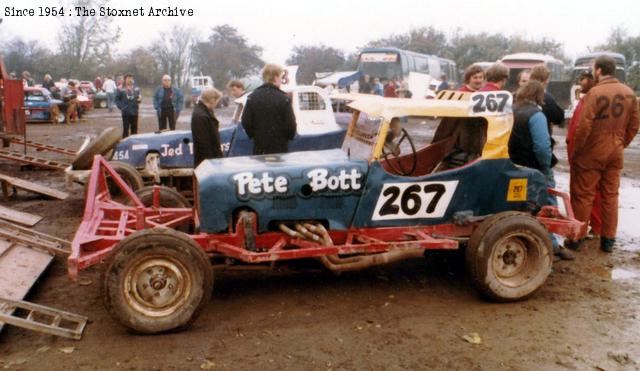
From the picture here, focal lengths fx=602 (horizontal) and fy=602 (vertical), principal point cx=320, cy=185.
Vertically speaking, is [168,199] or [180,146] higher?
[180,146]

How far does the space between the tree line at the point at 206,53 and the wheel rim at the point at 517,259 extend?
4739 centimetres

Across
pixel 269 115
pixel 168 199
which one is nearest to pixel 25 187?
pixel 168 199

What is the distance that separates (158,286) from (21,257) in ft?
6.15

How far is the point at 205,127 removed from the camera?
6820 millimetres

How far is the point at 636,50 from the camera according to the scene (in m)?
45.2

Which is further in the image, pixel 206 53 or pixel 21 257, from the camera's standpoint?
pixel 206 53

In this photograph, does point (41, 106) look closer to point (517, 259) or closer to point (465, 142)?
point (465, 142)

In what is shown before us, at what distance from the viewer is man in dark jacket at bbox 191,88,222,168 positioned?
6793 mm

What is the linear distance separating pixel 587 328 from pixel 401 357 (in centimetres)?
163

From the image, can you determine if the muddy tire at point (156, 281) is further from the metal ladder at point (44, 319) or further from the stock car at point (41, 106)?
the stock car at point (41, 106)

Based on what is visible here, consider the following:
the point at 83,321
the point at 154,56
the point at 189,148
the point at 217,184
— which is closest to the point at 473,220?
the point at 217,184

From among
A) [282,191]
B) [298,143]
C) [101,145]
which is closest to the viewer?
[282,191]

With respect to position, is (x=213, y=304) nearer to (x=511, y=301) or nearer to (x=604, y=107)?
(x=511, y=301)

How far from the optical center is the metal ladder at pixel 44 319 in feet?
13.7
